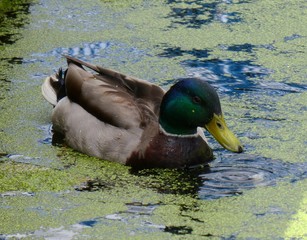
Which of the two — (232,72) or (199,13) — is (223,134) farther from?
(199,13)

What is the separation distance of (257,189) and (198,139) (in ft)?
2.14

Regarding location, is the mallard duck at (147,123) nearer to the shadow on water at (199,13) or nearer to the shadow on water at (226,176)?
the shadow on water at (226,176)

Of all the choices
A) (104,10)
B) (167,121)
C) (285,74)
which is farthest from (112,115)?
(104,10)

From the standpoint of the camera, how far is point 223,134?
5801mm

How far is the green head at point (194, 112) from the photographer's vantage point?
19.0 feet

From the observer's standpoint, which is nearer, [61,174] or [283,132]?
[61,174]

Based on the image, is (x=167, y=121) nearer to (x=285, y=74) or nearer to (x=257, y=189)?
(x=257, y=189)

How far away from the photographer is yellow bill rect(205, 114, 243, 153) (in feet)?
18.9

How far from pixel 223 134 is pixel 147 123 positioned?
48 cm

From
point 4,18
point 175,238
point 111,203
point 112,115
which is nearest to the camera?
point 175,238

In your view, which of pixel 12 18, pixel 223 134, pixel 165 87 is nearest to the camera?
pixel 223 134

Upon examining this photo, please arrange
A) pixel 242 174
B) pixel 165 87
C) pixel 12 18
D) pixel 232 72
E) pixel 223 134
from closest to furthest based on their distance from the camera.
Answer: pixel 242 174, pixel 223 134, pixel 165 87, pixel 232 72, pixel 12 18

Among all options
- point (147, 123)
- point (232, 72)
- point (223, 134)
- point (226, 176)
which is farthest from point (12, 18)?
point (226, 176)

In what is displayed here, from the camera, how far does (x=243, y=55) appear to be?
25.5 feet
